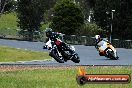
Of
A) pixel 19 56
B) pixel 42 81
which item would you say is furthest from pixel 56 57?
pixel 42 81

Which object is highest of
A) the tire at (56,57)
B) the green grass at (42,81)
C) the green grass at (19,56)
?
the green grass at (42,81)

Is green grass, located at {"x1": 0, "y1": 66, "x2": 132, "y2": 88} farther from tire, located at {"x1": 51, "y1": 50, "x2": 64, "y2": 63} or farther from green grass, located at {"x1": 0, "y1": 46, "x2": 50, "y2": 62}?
green grass, located at {"x1": 0, "y1": 46, "x2": 50, "y2": 62}

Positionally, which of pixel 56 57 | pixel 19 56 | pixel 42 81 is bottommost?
pixel 19 56

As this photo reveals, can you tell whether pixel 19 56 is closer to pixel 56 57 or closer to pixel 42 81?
pixel 56 57

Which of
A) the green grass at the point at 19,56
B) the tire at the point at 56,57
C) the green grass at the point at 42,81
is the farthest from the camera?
the green grass at the point at 19,56

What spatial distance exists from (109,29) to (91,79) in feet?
180

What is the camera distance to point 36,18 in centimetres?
6481

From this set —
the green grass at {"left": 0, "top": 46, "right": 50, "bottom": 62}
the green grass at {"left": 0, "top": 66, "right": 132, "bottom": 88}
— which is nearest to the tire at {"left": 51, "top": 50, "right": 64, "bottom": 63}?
the green grass at {"left": 0, "top": 66, "right": 132, "bottom": 88}

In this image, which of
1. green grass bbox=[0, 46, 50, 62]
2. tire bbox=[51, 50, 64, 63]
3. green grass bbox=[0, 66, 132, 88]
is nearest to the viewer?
green grass bbox=[0, 66, 132, 88]

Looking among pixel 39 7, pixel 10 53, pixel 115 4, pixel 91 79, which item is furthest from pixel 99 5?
pixel 91 79

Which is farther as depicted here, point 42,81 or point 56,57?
point 56,57

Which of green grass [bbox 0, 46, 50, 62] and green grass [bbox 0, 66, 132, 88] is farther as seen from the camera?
green grass [bbox 0, 46, 50, 62]

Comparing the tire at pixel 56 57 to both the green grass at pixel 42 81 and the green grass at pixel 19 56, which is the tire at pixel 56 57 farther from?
the green grass at pixel 19 56

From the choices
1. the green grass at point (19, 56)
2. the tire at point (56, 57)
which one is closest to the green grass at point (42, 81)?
the tire at point (56, 57)
